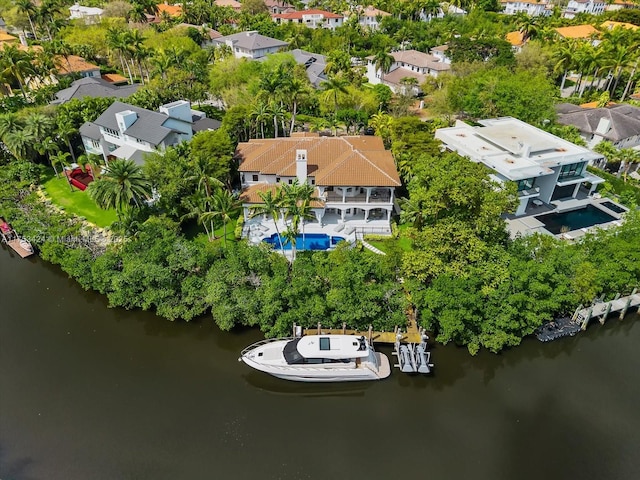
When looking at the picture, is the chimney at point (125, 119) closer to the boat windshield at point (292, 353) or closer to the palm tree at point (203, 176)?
the palm tree at point (203, 176)

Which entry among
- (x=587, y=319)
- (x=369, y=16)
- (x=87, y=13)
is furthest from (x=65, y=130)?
(x=369, y=16)

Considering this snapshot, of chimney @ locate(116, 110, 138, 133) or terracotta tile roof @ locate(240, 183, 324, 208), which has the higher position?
chimney @ locate(116, 110, 138, 133)

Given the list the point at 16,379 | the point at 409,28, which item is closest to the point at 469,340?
the point at 16,379

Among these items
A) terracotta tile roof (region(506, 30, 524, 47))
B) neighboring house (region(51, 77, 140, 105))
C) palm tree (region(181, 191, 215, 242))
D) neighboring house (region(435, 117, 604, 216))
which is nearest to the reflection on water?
palm tree (region(181, 191, 215, 242))

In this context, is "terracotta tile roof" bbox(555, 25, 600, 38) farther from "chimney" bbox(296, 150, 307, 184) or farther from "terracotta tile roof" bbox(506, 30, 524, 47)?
"chimney" bbox(296, 150, 307, 184)

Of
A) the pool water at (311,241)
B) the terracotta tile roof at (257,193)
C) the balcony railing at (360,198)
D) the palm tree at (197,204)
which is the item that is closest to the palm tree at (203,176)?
the palm tree at (197,204)
